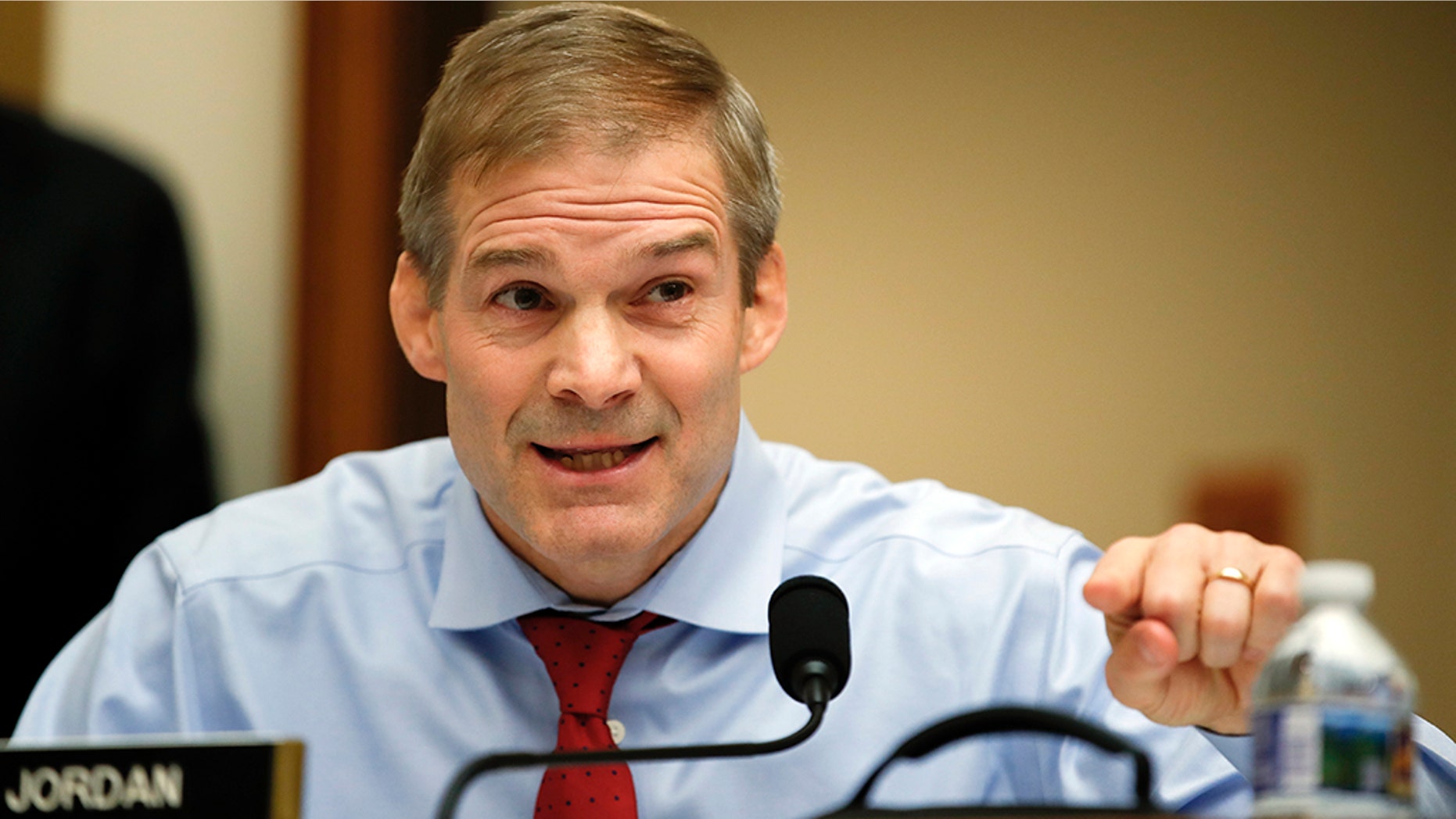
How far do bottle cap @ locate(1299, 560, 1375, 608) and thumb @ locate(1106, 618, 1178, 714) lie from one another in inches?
6.5

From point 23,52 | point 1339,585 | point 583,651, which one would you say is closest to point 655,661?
point 583,651

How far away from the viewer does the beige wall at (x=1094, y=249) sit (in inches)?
106

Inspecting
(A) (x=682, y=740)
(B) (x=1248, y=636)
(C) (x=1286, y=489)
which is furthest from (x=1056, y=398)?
(B) (x=1248, y=636)

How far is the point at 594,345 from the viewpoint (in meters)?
1.18

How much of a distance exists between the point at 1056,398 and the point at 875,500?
134 cm

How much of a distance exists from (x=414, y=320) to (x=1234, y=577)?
838 mm

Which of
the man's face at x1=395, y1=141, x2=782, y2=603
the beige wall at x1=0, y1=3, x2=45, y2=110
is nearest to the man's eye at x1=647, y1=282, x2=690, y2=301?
the man's face at x1=395, y1=141, x2=782, y2=603

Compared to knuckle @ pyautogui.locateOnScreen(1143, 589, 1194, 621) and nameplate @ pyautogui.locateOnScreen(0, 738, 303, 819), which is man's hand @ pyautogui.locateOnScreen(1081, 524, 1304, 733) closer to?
knuckle @ pyautogui.locateOnScreen(1143, 589, 1194, 621)

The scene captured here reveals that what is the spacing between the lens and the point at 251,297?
223 cm

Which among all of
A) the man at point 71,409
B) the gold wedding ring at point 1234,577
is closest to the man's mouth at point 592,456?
the gold wedding ring at point 1234,577

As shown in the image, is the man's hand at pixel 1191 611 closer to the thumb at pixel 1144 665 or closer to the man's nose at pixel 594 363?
the thumb at pixel 1144 665

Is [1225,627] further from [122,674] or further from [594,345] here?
[122,674]

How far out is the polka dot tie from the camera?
3.76ft

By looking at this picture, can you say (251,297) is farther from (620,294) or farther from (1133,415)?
(1133,415)
